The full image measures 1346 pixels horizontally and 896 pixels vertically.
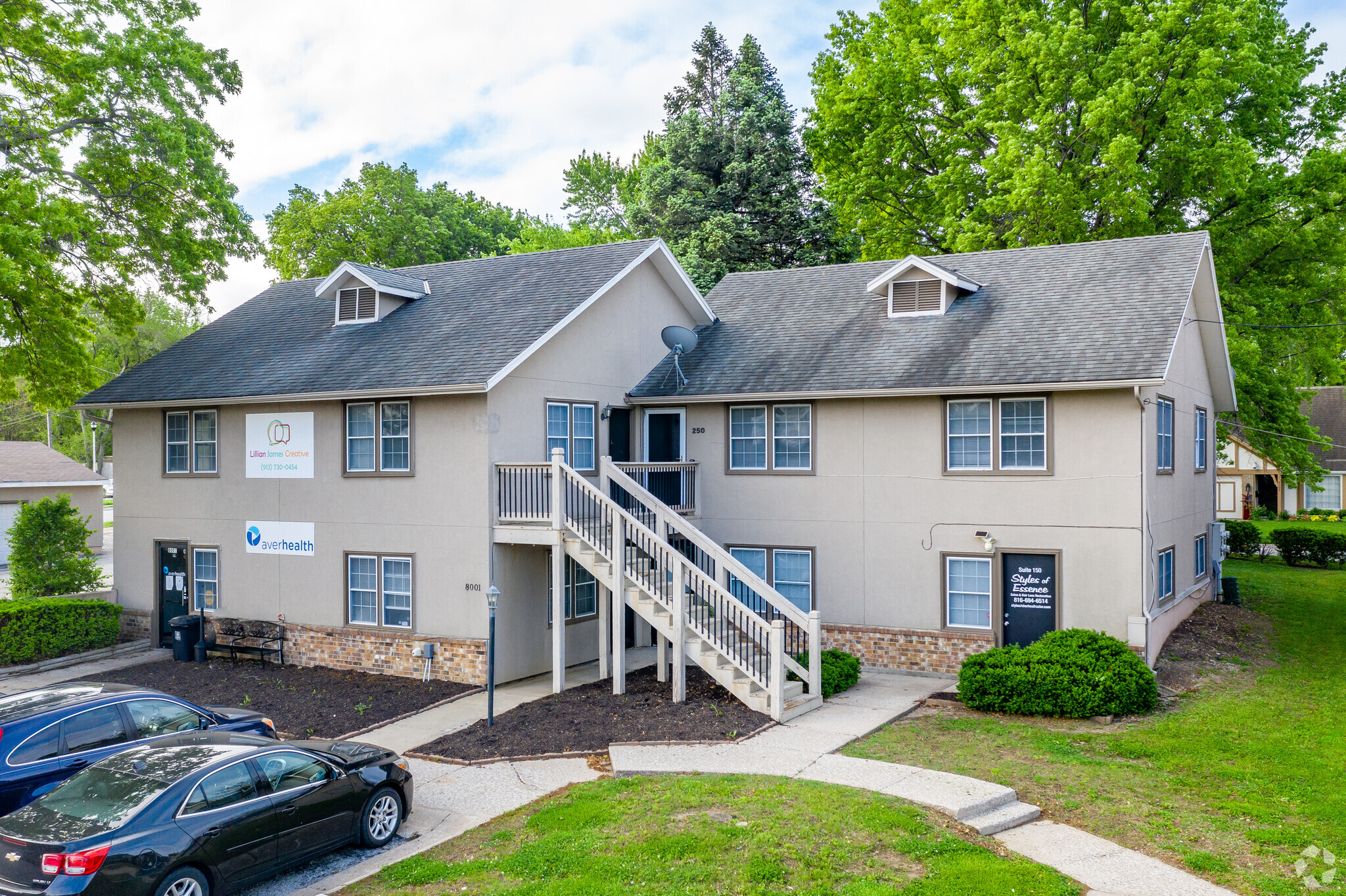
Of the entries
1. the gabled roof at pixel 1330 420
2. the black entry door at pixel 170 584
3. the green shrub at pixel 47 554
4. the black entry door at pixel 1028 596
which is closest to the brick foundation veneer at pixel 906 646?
the black entry door at pixel 1028 596

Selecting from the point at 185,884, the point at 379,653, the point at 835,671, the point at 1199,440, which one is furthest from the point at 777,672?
the point at 1199,440

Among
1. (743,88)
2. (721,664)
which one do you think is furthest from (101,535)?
(721,664)

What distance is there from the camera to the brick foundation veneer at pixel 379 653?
17281 mm

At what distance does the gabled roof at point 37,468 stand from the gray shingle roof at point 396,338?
2013cm

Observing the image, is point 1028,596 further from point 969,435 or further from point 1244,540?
point 1244,540

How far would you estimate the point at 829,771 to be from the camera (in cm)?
1193

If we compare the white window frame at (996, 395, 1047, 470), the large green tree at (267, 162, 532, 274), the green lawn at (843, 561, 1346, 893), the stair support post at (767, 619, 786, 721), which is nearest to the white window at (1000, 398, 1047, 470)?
the white window frame at (996, 395, 1047, 470)

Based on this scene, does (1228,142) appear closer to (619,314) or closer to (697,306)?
(697,306)

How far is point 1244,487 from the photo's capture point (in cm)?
4984

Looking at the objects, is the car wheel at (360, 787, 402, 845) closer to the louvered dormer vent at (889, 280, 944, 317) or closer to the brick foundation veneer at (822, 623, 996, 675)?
the brick foundation veneer at (822, 623, 996, 675)

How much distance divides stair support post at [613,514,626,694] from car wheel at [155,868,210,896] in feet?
26.0

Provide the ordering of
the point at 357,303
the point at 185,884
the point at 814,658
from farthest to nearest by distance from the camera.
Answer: the point at 357,303 < the point at 814,658 < the point at 185,884

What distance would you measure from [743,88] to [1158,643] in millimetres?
25095

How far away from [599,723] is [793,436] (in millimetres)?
7296
